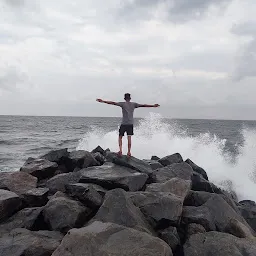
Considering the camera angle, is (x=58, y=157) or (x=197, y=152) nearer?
(x=58, y=157)

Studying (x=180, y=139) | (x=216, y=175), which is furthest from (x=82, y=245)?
(x=180, y=139)

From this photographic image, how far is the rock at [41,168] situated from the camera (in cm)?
855

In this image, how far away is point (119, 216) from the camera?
5.36 m

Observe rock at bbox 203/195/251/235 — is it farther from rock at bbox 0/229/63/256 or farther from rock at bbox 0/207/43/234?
rock at bbox 0/207/43/234

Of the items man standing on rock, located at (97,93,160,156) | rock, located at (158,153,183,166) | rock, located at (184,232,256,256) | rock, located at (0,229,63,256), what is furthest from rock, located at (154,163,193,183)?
rock, located at (0,229,63,256)

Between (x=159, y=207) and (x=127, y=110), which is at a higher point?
(x=127, y=110)

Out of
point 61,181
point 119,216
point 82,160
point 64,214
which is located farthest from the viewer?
point 82,160

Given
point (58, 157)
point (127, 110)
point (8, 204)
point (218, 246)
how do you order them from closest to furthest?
1. point (218, 246)
2. point (8, 204)
3. point (127, 110)
4. point (58, 157)

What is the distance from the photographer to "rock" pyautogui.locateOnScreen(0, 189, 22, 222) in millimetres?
6012

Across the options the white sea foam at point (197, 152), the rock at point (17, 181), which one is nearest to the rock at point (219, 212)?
the rock at point (17, 181)

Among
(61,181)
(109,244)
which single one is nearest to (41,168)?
(61,181)

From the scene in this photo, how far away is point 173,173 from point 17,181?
12.4 feet

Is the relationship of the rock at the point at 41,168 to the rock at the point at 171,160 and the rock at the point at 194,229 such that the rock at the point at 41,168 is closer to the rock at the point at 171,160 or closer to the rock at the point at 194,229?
the rock at the point at 171,160

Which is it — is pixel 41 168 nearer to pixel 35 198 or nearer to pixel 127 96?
pixel 35 198
